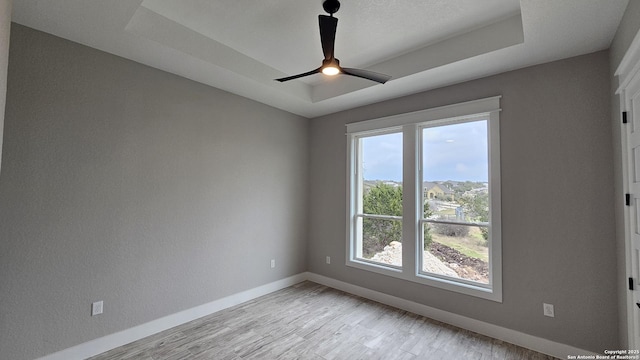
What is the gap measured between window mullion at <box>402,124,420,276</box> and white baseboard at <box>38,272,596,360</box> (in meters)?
0.51

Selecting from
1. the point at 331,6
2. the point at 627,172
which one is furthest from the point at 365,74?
the point at 627,172

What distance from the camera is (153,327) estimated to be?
9.27 feet

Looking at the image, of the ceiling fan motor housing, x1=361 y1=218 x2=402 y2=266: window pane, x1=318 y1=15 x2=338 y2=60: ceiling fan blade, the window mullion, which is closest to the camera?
x1=318 y1=15 x2=338 y2=60: ceiling fan blade

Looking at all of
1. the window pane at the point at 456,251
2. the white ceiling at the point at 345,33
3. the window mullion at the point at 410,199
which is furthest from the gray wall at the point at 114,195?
the window pane at the point at 456,251

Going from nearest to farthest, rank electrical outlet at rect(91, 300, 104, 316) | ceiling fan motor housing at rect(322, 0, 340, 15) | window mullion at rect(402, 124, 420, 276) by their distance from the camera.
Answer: ceiling fan motor housing at rect(322, 0, 340, 15) < electrical outlet at rect(91, 300, 104, 316) < window mullion at rect(402, 124, 420, 276)

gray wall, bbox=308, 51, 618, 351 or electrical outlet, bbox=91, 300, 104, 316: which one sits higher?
gray wall, bbox=308, 51, 618, 351

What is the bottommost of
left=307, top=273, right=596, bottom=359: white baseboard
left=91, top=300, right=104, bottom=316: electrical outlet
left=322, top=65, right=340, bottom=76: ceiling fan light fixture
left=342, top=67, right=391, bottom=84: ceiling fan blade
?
left=307, top=273, right=596, bottom=359: white baseboard

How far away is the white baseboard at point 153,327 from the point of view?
93.2 inches

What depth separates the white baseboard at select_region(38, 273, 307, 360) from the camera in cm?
237

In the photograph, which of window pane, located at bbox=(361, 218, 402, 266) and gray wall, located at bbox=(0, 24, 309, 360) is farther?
window pane, located at bbox=(361, 218, 402, 266)

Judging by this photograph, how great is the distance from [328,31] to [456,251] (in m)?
2.77

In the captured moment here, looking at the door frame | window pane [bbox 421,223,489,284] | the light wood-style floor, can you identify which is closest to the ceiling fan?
the door frame

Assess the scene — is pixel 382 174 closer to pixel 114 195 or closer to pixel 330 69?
pixel 330 69

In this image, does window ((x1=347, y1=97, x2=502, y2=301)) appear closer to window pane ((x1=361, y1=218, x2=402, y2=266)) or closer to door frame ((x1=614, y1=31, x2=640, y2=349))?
window pane ((x1=361, y1=218, x2=402, y2=266))
